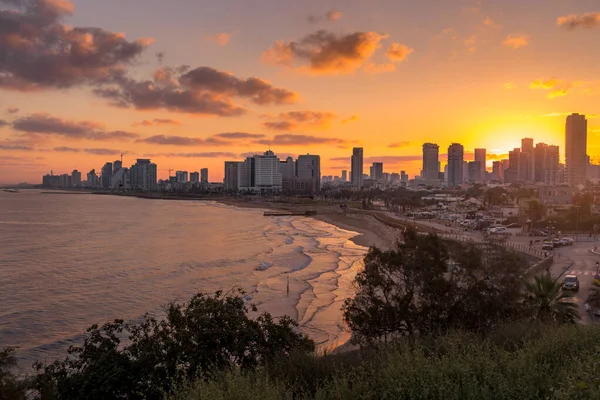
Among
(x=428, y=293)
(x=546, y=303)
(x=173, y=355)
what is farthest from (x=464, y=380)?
(x=546, y=303)

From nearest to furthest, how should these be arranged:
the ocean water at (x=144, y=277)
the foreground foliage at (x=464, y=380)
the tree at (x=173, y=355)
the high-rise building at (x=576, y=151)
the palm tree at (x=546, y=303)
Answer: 1. the foreground foliage at (x=464, y=380)
2. the tree at (x=173, y=355)
3. the palm tree at (x=546, y=303)
4. the ocean water at (x=144, y=277)
5. the high-rise building at (x=576, y=151)

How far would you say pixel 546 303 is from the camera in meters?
15.3

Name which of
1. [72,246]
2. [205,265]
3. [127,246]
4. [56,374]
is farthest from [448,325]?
[72,246]

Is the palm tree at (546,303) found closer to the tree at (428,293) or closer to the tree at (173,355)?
the tree at (428,293)

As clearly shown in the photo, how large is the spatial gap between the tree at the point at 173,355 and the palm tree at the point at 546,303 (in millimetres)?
8012

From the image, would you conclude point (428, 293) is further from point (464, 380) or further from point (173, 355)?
point (173, 355)

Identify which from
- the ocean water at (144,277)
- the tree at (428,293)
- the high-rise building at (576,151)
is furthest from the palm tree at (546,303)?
the high-rise building at (576,151)

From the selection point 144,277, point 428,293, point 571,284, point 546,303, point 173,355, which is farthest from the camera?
→ point 144,277

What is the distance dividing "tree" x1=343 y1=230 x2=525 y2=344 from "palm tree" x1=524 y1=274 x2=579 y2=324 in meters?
0.53

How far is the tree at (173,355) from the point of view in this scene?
10078mm

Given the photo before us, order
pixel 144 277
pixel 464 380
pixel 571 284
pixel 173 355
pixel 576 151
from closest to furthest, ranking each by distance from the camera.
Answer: pixel 464 380, pixel 173 355, pixel 571 284, pixel 144 277, pixel 576 151

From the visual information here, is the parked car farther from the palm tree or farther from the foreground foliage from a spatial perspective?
the foreground foliage

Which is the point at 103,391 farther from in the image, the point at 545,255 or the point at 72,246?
the point at 72,246

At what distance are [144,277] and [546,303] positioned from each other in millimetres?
25238
